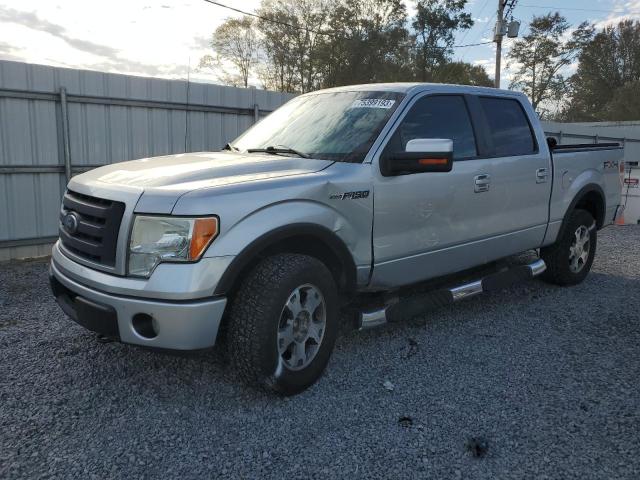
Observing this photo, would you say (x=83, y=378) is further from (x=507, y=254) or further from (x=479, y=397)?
(x=507, y=254)

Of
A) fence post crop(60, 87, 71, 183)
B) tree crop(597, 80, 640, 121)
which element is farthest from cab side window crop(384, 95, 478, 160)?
tree crop(597, 80, 640, 121)

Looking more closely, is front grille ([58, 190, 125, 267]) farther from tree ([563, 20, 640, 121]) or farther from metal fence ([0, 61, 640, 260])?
tree ([563, 20, 640, 121])

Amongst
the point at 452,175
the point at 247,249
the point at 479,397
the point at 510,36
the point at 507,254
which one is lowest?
the point at 479,397

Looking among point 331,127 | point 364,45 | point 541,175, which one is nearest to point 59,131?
point 331,127

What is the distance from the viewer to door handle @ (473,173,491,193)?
166 inches

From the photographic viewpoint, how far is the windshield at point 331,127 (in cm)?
362

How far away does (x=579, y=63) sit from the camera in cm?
4944

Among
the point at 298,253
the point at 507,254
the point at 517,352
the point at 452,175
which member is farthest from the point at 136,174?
the point at 507,254

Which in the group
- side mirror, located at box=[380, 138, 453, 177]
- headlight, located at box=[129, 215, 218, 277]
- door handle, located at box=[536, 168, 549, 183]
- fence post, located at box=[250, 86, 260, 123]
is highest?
fence post, located at box=[250, 86, 260, 123]

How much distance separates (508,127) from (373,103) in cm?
160

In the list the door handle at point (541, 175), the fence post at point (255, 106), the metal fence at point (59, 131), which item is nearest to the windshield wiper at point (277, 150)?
the door handle at point (541, 175)

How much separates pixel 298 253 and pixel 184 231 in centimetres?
80

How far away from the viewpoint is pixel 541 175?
497cm

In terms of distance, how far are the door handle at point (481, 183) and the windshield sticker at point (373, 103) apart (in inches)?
37.2
